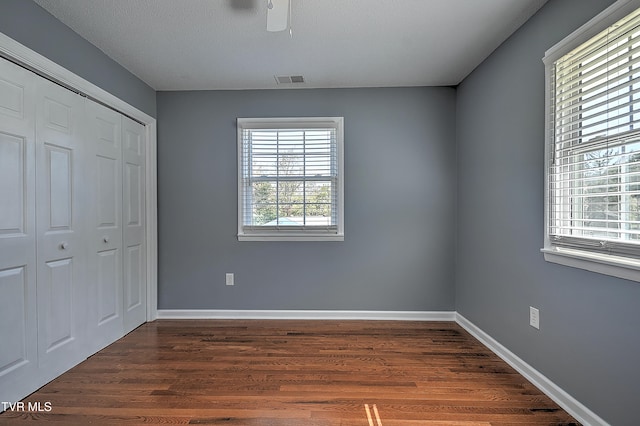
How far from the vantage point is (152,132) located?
10.8 ft

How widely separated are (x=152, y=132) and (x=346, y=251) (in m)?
2.33

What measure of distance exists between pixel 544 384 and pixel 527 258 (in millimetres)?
779

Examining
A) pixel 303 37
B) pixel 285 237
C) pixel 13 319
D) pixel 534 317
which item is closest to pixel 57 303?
pixel 13 319

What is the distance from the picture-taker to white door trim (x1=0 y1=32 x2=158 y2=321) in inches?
74.1

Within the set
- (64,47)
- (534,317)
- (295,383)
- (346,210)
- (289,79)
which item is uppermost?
(289,79)

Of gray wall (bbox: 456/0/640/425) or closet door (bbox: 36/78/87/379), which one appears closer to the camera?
gray wall (bbox: 456/0/640/425)

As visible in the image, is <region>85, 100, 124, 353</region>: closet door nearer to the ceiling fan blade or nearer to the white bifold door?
the white bifold door

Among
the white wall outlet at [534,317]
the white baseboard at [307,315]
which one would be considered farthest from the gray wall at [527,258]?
the white baseboard at [307,315]

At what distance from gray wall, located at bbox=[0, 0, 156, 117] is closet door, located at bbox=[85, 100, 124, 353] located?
24 cm

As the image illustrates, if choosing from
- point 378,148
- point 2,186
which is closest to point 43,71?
point 2,186

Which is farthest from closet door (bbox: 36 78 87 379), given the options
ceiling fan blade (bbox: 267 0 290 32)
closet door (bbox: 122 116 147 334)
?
ceiling fan blade (bbox: 267 0 290 32)

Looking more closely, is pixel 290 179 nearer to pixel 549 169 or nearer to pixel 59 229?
pixel 59 229

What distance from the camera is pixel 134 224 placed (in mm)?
3068

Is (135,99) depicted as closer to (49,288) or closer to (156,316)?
(49,288)
